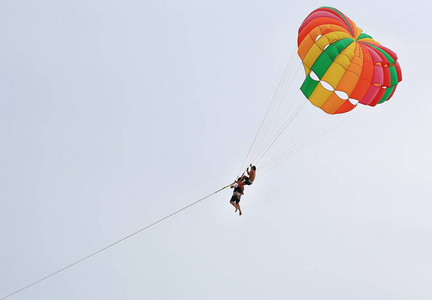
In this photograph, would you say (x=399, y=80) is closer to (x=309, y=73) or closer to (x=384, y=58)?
(x=384, y=58)

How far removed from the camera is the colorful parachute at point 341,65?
2681 cm

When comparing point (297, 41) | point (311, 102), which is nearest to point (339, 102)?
point (311, 102)

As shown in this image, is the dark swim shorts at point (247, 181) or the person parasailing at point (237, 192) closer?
the dark swim shorts at point (247, 181)

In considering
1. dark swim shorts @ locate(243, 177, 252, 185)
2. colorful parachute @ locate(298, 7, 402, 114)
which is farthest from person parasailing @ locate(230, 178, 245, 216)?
colorful parachute @ locate(298, 7, 402, 114)

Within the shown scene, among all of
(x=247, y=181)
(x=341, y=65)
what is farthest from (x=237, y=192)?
(x=341, y=65)

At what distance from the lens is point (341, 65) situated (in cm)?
2681

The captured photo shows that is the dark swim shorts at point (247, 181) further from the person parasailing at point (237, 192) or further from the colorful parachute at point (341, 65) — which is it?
the colorful parachute at point (341, 65)

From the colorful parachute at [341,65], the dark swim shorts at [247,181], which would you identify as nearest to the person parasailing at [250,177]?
the dark swim shorts at [247,181]

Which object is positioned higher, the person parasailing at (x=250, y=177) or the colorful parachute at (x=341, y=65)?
the colorful parachute at (x=341, y=65)

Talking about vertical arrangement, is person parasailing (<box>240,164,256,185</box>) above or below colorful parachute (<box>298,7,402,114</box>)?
below

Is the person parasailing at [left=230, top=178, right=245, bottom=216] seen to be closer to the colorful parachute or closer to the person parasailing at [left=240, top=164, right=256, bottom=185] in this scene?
the person parasailing at [left=240, top=164, right=256, bottom=185]

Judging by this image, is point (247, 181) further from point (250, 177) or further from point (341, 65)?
point (341, 65)

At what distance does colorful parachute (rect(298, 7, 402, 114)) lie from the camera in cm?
2681

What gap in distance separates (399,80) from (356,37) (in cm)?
225
